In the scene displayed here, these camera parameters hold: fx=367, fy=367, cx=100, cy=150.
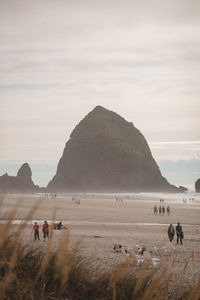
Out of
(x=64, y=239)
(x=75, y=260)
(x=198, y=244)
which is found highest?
(x=64, y=239)

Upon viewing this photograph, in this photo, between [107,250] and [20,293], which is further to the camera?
[107,250]

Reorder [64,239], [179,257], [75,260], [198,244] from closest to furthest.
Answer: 1. [64,239]
2. [75,260]
3. [179,257]
4. [198,244]

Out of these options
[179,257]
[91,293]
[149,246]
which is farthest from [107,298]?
[149,246]

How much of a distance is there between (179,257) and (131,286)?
1108cm

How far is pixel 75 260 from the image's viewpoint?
10.6 ft

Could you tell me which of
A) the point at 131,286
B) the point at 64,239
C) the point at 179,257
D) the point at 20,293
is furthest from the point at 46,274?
the point at 179,257

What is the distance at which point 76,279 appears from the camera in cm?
301

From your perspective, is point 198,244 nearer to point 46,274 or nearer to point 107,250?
point 107,250

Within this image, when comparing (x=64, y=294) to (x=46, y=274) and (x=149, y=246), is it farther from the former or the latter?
(x=149, y=246)

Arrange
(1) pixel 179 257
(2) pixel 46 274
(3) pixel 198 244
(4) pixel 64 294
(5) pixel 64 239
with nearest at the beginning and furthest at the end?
(5) pixel 64 239, (4) pixel 64 294, (2) pixel 46 274, (1) pixel 179 257, (3) pixel 198 244

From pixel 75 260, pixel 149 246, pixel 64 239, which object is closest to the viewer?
pixel 64 239

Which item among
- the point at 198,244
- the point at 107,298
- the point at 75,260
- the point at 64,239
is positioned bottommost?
the point at 198,244

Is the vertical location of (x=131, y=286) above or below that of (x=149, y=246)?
above

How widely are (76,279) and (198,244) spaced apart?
16086mm
